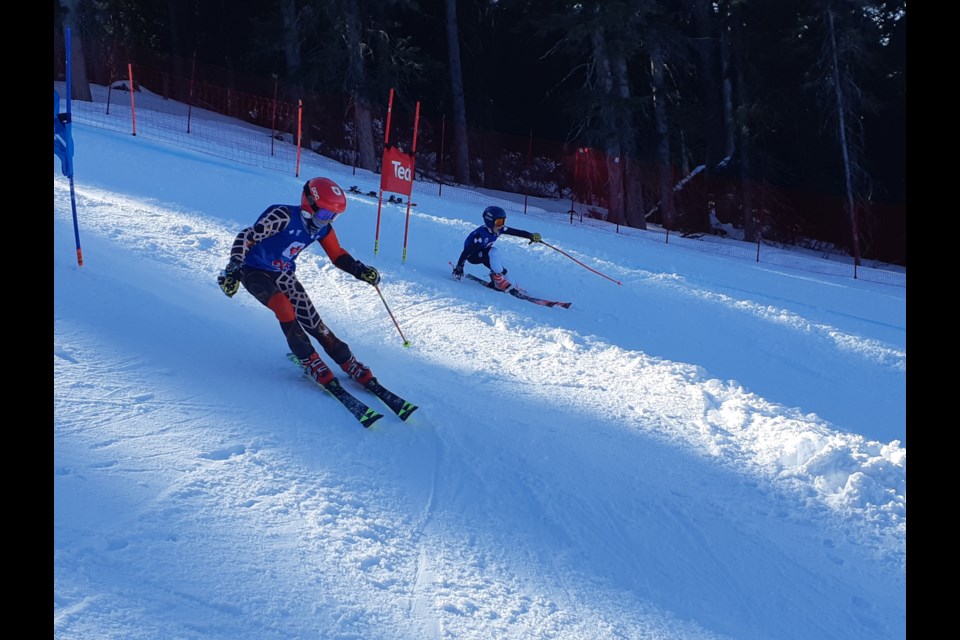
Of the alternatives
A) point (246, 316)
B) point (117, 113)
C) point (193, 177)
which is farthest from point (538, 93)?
point (246, 316)

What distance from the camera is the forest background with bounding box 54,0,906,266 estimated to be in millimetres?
23109

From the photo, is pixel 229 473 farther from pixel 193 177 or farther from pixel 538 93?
pixel 538 93

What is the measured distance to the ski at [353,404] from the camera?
5324mm

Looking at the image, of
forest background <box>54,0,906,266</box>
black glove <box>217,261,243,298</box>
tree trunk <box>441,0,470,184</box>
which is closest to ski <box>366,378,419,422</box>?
black glove <box>217,261,243,298</box>

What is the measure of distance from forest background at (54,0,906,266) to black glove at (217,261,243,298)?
1820 centimetres

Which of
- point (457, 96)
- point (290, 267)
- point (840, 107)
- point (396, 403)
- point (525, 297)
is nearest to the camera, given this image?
point (396, 403)

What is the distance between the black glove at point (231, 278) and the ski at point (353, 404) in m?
0.79

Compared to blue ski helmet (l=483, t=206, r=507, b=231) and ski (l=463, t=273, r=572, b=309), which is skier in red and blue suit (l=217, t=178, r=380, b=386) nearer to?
ski (l=463, t=273, r=572, b=309)

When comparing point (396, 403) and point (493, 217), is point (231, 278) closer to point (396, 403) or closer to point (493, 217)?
point (396, 403)

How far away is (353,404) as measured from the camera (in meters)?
5.49

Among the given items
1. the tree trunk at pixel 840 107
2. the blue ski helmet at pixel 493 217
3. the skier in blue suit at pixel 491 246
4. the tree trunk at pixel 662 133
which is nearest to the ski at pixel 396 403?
the skier in blue suit at pixel 491 246

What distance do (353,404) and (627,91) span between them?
64.5 feet

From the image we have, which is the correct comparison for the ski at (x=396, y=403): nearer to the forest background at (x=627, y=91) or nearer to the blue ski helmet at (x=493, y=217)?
the blue ski helmet at (x=493, y=217)

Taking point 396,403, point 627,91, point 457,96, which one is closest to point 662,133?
point 627,91
